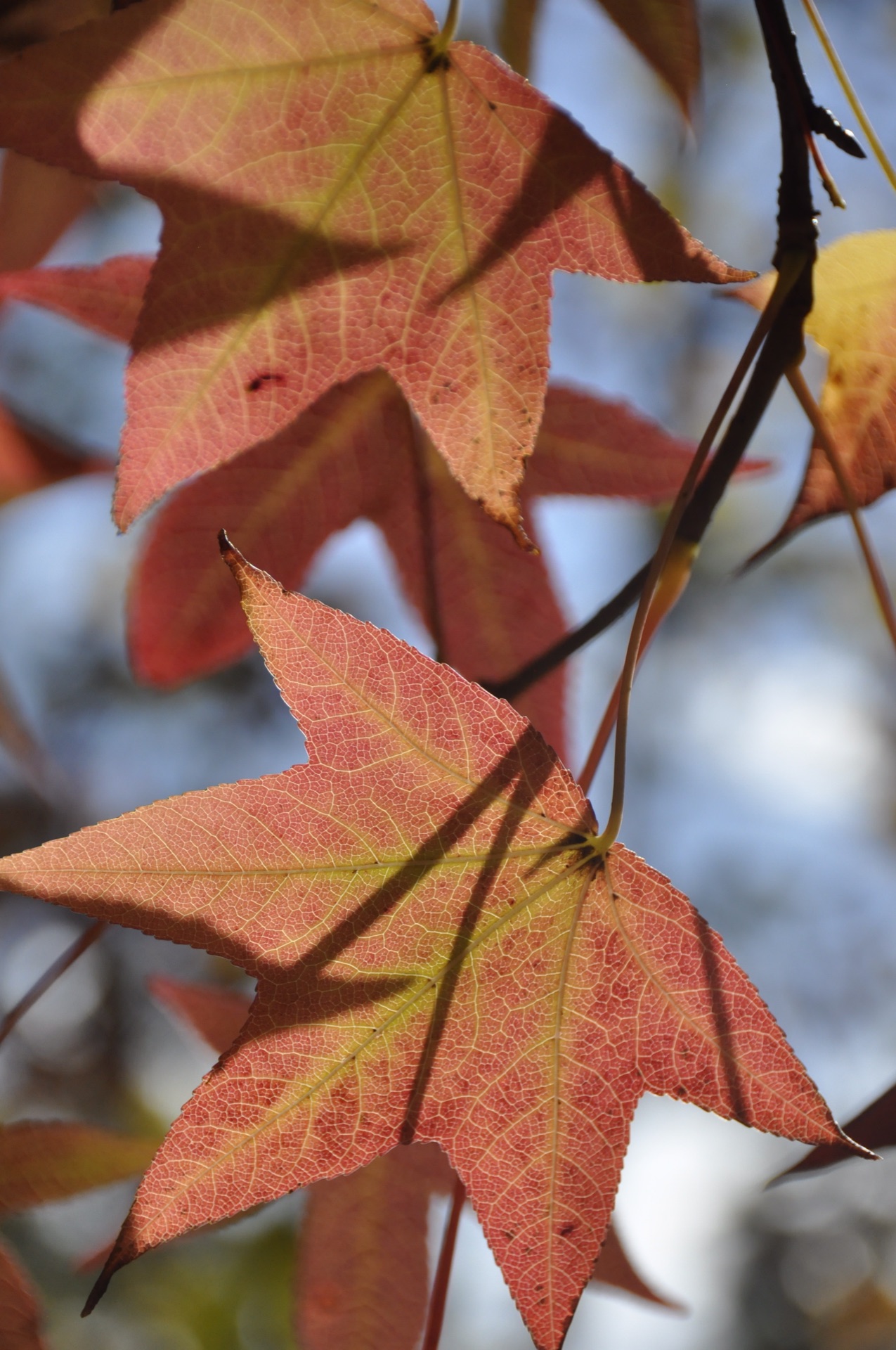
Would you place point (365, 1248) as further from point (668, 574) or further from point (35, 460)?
point (35, 460)

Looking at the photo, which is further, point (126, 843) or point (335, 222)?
point (335, 222)

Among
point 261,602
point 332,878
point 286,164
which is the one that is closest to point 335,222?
point 286,164

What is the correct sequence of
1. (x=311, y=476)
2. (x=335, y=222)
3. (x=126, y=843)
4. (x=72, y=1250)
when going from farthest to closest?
(x=72, y=1250) < (x=311, y=476) < (x=335, y=222) < (x=126, y=843)

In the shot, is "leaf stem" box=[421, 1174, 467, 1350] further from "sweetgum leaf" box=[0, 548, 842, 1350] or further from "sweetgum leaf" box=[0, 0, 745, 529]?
"sweetgum leaf" box=[0, 0, 745, 529]

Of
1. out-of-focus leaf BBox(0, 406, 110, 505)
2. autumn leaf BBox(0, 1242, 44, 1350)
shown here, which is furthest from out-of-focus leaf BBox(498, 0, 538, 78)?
autumn leaf BBox(0, 1242, 44, 1350)

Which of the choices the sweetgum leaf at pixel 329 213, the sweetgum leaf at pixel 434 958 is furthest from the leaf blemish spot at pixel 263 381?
the sweetgum leaf at pixel 434 958

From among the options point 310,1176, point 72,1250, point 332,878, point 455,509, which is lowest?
point 72,1250

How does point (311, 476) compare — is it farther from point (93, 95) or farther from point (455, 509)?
point (93, 95)
